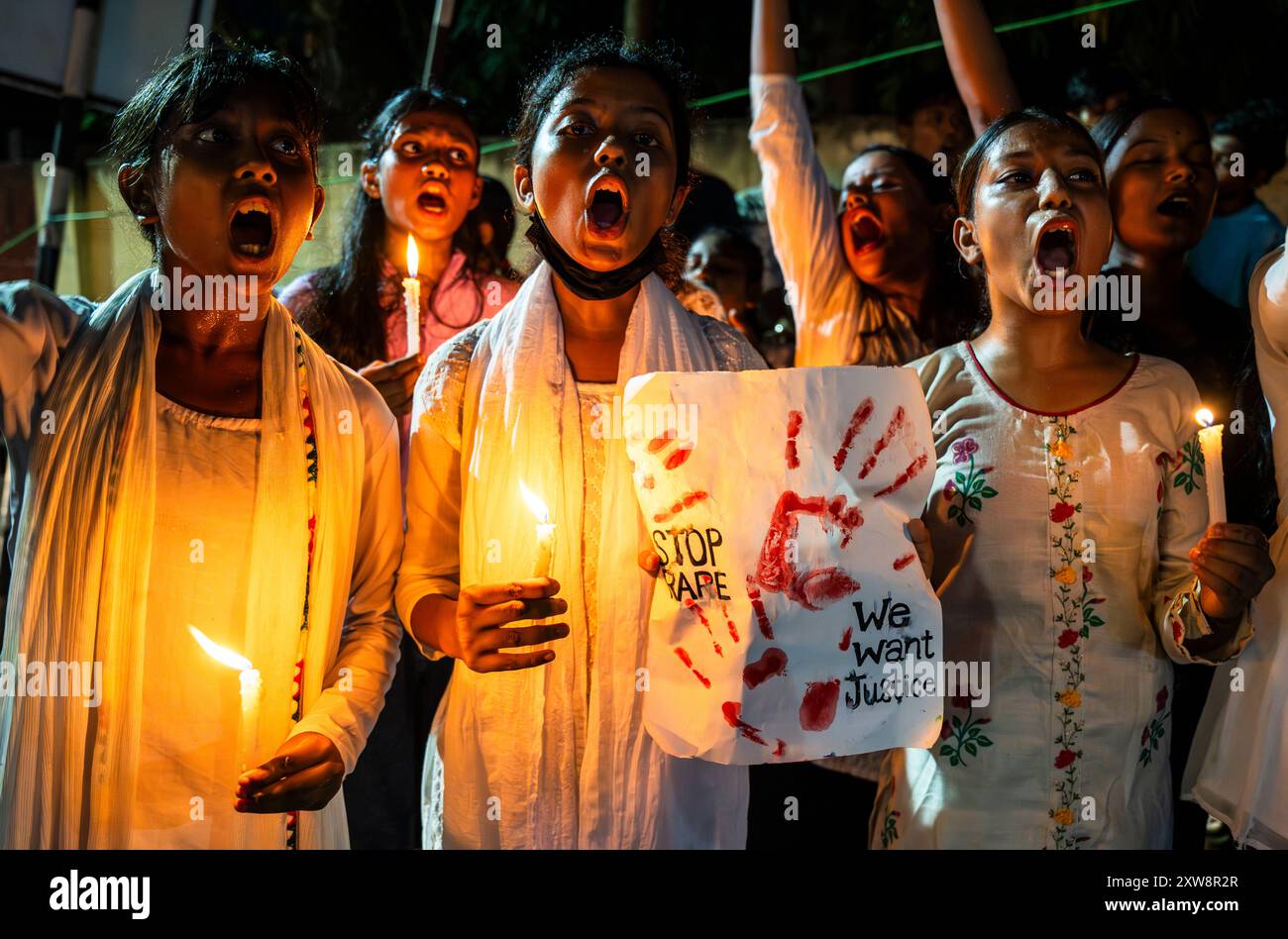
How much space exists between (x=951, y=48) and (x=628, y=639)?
6.38 feet

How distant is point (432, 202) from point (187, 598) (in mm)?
1699

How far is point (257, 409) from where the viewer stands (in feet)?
8.78

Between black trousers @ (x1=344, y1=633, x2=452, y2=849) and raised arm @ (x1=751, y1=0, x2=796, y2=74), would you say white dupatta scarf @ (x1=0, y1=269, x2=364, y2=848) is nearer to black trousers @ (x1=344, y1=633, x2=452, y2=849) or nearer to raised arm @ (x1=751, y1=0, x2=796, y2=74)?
black trousers @ (x1=344, y1=633, x2=452, y2=849)

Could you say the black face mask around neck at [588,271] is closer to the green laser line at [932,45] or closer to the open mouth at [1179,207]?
the green laser line at [932,45]

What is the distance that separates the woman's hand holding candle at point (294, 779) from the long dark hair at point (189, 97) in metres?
1.10

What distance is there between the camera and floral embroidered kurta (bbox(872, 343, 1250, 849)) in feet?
8.84

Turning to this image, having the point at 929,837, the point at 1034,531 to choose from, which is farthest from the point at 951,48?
the point at 929,837

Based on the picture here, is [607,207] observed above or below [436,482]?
above

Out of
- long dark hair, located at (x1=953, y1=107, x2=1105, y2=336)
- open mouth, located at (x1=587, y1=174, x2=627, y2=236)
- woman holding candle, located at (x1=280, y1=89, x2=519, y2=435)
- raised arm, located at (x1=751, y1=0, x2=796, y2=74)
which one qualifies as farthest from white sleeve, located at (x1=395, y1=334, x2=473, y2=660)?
raised arm, located at (x1=751, y1=0, x2=796, y2=74)

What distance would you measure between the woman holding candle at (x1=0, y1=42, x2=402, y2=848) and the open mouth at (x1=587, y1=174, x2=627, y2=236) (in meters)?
0.60

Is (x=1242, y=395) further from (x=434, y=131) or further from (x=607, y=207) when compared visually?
(x=434, y=131)

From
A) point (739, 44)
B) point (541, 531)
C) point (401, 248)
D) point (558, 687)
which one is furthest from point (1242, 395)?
point (739, 44)

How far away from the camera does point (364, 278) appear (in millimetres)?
3945

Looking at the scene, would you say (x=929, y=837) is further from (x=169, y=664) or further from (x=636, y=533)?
(x=169, y=664)
